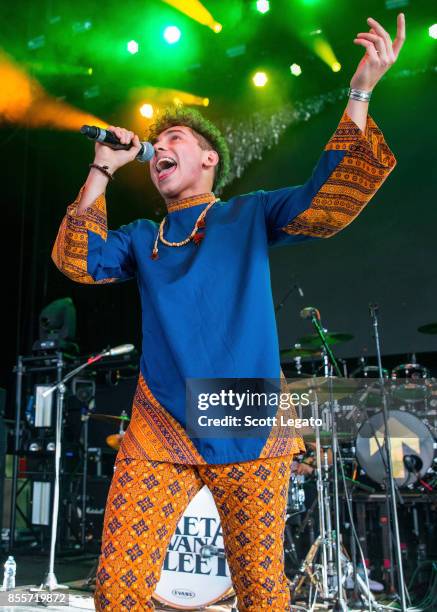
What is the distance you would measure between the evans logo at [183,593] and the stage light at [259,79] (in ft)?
17.7

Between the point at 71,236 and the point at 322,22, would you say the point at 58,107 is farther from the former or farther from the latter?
the point at 71,236

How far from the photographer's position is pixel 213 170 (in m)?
1.86

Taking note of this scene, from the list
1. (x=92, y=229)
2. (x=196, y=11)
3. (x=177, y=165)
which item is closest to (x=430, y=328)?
(x=177, y=165)

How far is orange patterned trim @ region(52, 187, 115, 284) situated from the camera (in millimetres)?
1572

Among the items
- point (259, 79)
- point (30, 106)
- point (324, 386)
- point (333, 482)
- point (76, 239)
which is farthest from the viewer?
point (30, 106)

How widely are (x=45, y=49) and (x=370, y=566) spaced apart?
6.54 m

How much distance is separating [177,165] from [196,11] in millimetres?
5516

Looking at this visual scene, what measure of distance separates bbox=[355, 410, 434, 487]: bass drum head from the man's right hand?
3.27 metres

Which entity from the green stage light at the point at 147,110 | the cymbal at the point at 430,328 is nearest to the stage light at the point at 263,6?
the green stage light at the point at 147,110

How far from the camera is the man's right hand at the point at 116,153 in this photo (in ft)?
5.29

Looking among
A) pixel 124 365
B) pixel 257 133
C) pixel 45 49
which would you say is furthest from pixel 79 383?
pixel 45 49

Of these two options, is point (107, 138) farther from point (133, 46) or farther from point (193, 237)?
point (133, 46)

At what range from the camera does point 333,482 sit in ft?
13.1

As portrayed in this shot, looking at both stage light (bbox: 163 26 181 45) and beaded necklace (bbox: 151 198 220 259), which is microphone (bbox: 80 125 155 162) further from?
stage light (bbox: 163 26 181 45)
